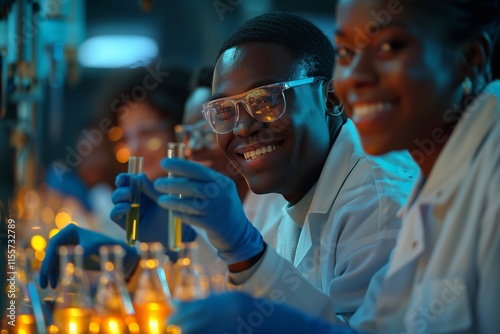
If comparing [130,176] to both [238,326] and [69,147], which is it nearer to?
[238,326]

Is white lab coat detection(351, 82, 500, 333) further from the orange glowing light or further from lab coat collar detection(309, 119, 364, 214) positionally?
the orange glowing light

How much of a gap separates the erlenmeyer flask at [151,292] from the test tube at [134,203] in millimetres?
334

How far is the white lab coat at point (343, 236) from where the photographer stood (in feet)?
5.22

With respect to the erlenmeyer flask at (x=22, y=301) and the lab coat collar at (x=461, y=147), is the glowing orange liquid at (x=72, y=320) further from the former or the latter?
the lab coat collar at (x=461, y=147)

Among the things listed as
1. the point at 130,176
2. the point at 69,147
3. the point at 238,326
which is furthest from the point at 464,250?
the point at 69,147

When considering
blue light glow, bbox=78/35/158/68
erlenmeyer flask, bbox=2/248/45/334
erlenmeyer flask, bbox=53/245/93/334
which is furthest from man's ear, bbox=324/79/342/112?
blue light glow, bbox=78/35/158/68

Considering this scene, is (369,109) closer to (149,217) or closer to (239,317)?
(239,317)

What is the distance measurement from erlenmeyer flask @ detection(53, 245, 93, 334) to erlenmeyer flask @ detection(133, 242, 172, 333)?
0.59 ft

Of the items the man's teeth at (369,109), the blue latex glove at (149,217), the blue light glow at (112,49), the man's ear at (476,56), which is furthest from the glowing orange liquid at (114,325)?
the blue light glow at (112,49)

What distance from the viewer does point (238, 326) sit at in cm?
136

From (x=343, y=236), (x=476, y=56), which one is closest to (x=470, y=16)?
(x=476, y=56)

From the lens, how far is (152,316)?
2.31 meters

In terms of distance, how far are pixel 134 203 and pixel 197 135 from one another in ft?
3.49

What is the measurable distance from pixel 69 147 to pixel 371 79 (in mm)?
5829
